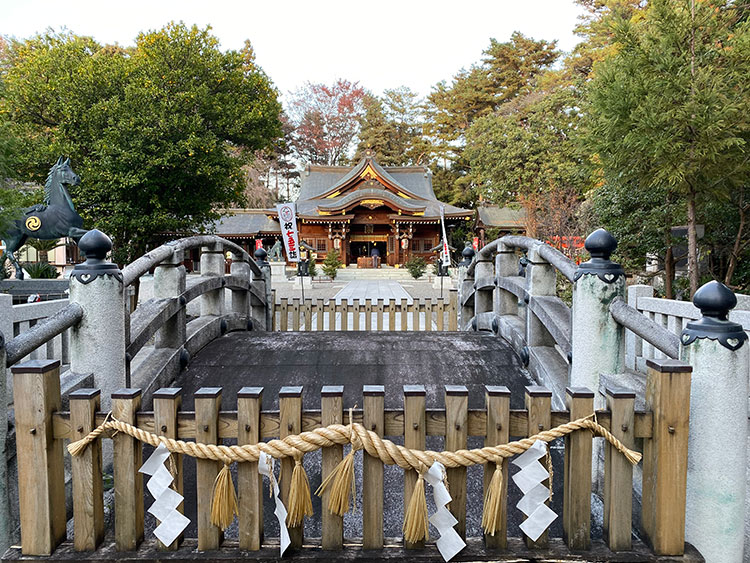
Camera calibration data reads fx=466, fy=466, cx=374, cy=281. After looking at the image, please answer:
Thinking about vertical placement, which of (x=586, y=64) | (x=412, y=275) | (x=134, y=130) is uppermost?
(x=586, y=64)

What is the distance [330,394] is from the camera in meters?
1.71

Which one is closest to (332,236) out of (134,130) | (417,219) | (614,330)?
(417,219)

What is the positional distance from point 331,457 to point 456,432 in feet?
1.56

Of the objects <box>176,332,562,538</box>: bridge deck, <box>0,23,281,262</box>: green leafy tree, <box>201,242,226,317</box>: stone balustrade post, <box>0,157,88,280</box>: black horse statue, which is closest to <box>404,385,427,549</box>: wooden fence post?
<box>176,332,562,538</box>: bridge deck

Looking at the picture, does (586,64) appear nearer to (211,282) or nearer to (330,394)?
(211,282)

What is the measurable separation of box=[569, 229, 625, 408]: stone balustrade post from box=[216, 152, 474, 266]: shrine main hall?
28019 millimetres

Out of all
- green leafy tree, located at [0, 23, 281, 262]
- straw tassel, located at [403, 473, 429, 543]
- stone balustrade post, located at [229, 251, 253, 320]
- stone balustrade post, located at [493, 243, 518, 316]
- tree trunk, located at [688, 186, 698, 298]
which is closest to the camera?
straw tassel, located at [403, 473, 429, 543]

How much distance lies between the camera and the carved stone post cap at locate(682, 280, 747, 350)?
1690mm

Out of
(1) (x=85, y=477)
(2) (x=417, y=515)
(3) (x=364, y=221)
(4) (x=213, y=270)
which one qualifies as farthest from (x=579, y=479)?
(3) (x=364, y=221)

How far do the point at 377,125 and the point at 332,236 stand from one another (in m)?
15.3

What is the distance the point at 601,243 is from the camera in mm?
2551

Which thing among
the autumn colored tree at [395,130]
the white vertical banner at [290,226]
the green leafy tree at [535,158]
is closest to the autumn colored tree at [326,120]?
the autumn colored tree at [395,130]

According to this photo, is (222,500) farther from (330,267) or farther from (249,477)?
(330,267)

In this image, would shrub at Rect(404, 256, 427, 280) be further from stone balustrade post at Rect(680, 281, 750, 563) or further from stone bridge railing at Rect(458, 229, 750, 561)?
stone balustrade post at Rect(680, 281, 750, 563)
